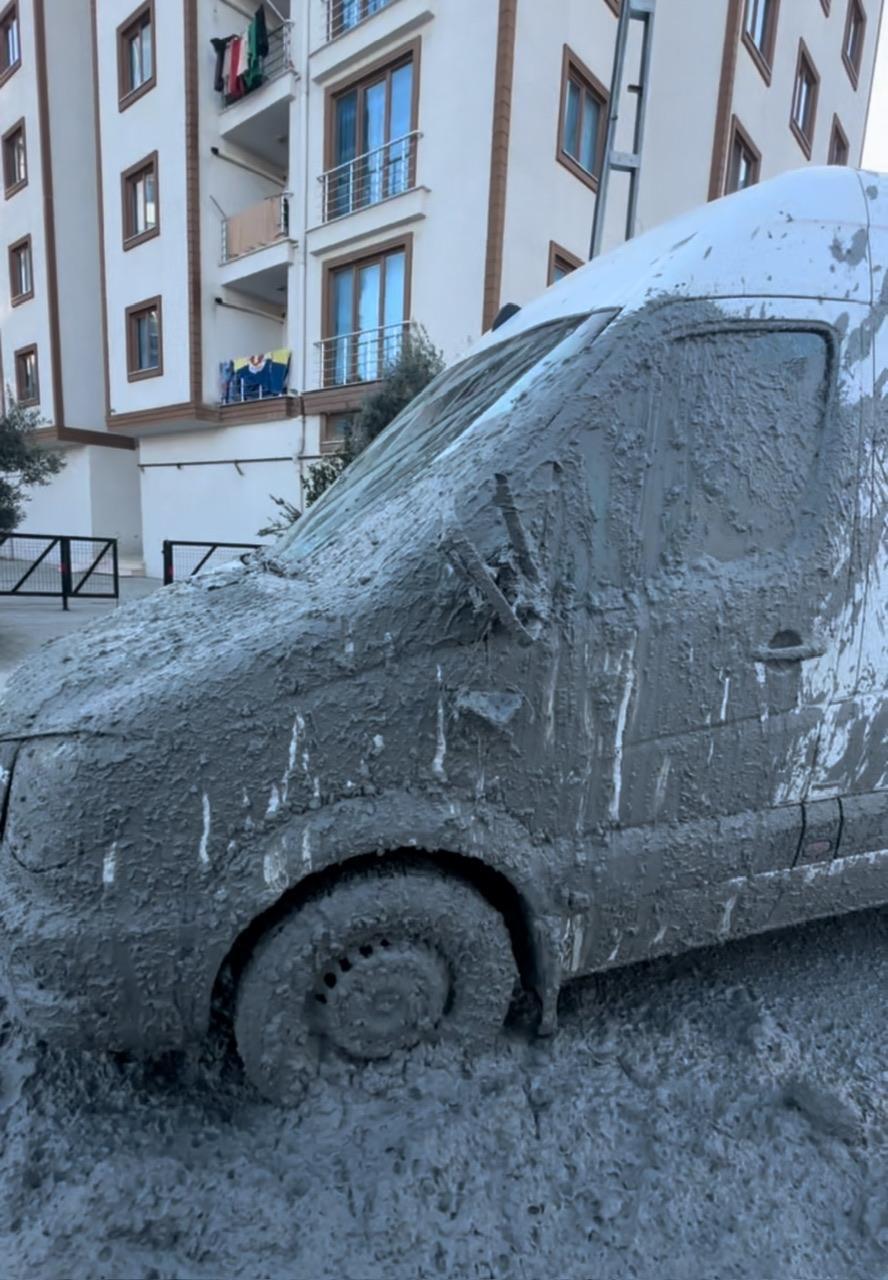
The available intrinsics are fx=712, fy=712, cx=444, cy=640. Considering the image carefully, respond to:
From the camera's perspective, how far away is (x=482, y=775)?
1.96 meters

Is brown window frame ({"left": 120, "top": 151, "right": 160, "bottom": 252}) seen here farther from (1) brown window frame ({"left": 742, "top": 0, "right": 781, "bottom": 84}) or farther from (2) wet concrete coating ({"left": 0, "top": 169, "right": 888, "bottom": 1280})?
(2) wet concrete coating ({"left": 0, "top": 169, "right": 888, "bottom": 1280})

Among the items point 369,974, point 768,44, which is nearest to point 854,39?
point 768,44

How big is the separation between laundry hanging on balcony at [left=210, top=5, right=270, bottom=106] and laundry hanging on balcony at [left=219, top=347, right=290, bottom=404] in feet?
17.3

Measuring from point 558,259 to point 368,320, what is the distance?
3.76 meters

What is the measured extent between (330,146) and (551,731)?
15.6 metres

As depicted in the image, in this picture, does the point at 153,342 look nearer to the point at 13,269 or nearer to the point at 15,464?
the point at 13,269

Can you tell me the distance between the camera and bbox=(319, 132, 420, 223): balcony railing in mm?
12445

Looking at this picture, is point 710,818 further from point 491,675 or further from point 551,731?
point 491,675

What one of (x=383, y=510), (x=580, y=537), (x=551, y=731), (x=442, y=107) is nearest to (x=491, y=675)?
(x=551, y=731)

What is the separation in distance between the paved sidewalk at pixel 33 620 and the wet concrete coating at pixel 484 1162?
17.7ft

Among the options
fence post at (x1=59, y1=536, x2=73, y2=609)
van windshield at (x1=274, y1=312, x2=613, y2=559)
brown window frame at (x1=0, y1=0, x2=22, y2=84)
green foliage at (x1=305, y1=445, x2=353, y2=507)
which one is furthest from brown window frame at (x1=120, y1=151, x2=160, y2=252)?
van windshield at (x1=274, y1=312, x2=613, y2=559)

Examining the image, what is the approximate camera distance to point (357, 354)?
46.4ft

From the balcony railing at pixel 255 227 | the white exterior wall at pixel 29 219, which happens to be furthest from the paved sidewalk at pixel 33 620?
the white exterior wall at pixel 29 219

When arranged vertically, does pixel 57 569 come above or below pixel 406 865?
below
